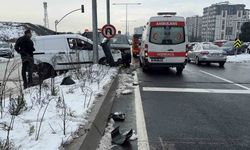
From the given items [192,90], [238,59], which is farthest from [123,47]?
[238,59]

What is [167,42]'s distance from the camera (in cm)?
1622

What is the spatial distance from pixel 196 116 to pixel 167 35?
9.17 meters

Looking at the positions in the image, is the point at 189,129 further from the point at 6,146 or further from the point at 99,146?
the point at 6,146

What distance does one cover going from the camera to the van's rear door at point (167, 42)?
637 inches

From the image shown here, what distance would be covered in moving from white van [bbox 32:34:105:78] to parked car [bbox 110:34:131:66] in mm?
3740

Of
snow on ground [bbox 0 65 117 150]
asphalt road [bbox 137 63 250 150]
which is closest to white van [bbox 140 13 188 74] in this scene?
asphalt road [bbox 137 63 250 150]

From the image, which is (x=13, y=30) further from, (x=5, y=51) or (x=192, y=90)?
(x=192, y=90)

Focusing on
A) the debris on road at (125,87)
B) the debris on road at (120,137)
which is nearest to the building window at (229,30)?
the debris on road at (125,87)

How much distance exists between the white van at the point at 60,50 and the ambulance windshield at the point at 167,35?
9.63 ft

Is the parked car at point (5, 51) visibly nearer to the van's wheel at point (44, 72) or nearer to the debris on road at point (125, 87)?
the van's wheel at point (44, 72)

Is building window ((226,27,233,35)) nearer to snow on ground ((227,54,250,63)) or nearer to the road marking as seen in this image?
snow on ground ((227,54,250,63))

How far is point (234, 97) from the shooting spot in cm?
1005

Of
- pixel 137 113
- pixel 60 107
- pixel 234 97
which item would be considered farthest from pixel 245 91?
pixel 60 107

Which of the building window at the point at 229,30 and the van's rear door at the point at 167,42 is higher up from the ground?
the building window at the point at 229,30
